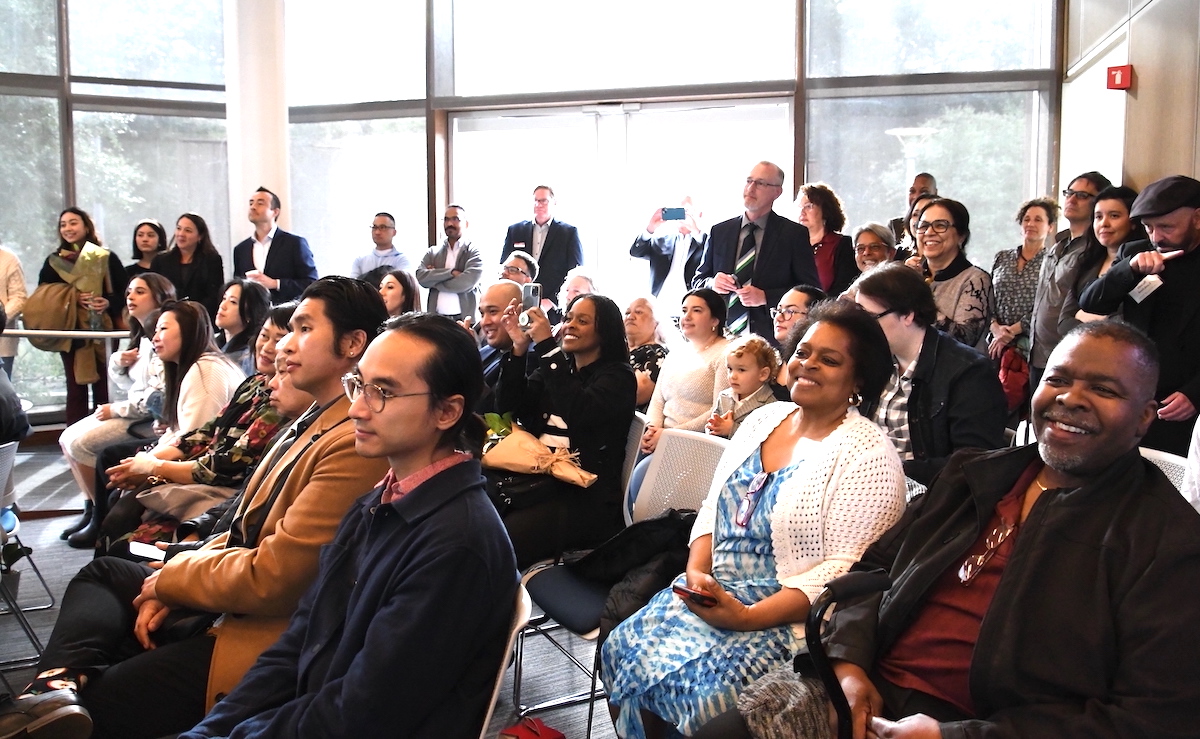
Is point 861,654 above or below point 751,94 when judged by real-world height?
below

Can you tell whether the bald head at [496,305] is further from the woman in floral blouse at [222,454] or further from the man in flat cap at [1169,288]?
the man in flat cap at [1169,288]

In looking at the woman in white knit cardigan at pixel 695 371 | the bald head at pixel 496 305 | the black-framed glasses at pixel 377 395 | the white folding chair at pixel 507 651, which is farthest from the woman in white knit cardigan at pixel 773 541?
the bald head at pixel 496 305

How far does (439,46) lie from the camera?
29.0 feet

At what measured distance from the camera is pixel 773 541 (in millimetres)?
2201

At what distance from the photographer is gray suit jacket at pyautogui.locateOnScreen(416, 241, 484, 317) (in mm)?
7730

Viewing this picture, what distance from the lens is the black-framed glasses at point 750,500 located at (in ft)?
7.47

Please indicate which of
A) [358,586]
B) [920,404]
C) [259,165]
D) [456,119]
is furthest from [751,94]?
[358,586]

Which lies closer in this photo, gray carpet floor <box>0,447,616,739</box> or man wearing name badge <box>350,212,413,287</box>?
gray carpet floor <box>0,447,616,739</box>

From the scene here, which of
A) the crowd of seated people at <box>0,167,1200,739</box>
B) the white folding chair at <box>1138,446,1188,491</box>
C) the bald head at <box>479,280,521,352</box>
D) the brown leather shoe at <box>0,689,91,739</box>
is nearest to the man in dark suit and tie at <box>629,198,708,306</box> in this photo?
the bald head at <box>479,280,521,352</box>

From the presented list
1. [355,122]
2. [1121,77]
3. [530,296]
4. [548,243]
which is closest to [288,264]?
[548,243]

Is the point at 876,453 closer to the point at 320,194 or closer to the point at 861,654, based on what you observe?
the point at 861,654

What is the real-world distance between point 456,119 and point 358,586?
25.4ft

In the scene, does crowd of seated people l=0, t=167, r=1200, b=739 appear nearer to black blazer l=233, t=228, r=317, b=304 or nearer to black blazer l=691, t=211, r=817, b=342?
black blazer l=691, t=211, r=817, b=342

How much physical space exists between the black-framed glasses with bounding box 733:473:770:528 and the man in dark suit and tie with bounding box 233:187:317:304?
5.63 meters
